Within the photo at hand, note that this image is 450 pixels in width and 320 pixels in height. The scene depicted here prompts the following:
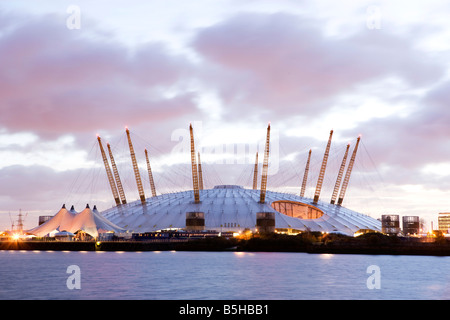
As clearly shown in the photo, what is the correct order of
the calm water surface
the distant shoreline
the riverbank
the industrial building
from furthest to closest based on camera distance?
the industrial building, the riverbank, the distant shoreline, the calm water surface

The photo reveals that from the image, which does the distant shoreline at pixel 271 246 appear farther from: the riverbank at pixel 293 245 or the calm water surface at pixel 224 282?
the calm water surface at pixel 224 282

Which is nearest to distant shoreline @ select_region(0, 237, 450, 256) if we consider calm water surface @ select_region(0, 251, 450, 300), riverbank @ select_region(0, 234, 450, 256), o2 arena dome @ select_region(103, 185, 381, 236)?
riverbank @ select_region(0, 234, 450, 256)

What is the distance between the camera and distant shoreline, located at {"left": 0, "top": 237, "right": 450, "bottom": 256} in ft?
456

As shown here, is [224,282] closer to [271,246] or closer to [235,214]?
[271,246]

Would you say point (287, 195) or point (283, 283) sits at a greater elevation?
point (287, 195)

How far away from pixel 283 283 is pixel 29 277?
3109cm

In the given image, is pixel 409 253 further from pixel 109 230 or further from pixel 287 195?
pixel 109 230


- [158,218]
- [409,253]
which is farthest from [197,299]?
[158,218]

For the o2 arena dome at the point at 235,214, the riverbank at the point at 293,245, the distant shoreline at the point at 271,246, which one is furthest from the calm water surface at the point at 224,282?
the o2 arena dome at the point at 235,214

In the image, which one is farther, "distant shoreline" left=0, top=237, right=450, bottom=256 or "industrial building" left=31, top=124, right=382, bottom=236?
"industrial building" left=31, top=124, right=382, bottom=236

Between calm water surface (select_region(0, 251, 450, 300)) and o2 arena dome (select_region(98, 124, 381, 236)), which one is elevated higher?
o2 arena dome (select_region(98, 124, 381, 236))

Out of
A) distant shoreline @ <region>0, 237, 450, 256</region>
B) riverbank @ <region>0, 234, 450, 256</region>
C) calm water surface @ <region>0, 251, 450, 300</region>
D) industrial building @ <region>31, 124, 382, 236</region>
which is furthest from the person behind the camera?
industrial building @ <region>31, 124, 382, 236</region>

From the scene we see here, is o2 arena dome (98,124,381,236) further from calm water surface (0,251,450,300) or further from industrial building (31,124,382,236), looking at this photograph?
calm water surface (0,251,450,300)

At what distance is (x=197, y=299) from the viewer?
56594 millimetres
